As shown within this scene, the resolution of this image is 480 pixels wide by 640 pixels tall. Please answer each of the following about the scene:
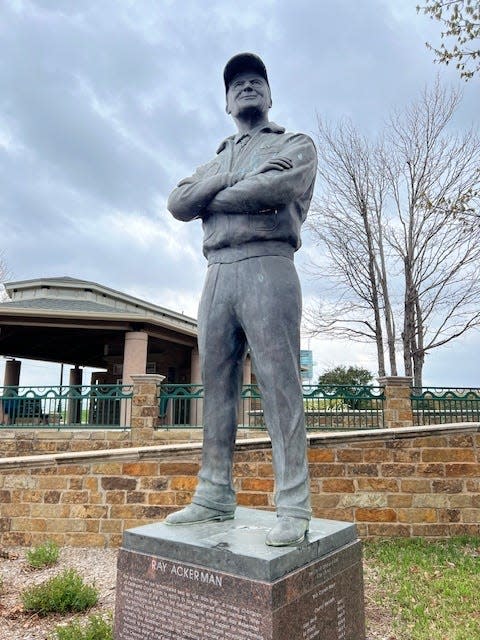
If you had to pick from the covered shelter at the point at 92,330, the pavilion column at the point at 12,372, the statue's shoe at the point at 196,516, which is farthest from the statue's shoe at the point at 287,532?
the pavilion column at the point at 12,372

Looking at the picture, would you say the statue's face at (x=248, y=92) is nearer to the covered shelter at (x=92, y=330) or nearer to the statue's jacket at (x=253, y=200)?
the statue's jacket at (x=253, y=200)

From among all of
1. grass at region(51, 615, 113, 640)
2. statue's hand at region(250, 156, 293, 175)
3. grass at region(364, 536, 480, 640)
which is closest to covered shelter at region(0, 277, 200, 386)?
grass at region(364, 536, 480, 640)

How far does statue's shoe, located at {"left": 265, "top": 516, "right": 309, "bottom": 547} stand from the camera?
2.31 metres

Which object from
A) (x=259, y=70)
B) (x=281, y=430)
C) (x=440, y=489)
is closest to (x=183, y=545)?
(x=281, y=430)

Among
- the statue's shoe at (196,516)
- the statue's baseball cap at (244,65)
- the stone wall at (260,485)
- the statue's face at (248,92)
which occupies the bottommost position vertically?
the stone wall at (260,485)

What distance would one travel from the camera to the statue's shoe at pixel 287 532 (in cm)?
231

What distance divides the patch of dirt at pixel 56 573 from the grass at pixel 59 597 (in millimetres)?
58

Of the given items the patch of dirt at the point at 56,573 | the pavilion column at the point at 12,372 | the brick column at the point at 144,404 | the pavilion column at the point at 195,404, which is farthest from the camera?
the pavilion column at the point at 12,372

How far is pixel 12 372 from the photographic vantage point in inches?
733

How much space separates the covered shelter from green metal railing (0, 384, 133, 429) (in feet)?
5.04

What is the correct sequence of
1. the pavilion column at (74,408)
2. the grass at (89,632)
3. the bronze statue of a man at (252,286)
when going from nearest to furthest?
the bronze statue of a man at (252,286) < the grass at (89,632) < the pavilion column at (74,408)

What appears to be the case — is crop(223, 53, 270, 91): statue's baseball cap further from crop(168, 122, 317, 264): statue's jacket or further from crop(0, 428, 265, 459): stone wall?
crop(0, 428, 265, 459): stone wall

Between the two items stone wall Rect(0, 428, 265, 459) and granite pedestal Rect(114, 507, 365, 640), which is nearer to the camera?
granite pedestal Rect(114, 507, 365, 640)

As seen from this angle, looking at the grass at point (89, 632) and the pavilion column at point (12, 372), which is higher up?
the pavilion column at point (12, 372)
